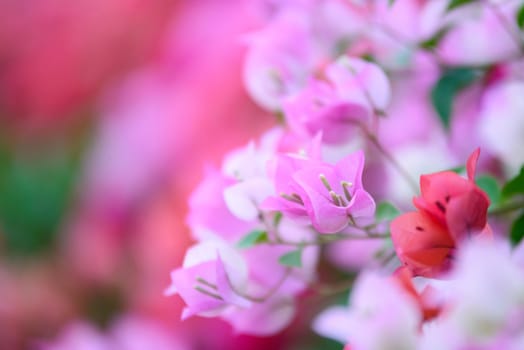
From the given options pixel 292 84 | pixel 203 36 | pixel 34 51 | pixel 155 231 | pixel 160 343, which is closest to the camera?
pixel 292 84

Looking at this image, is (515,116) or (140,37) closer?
(515,116)

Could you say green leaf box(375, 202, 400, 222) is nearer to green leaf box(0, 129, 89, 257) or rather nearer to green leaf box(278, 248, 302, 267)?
green leaf box(278, 248, 302, 267)

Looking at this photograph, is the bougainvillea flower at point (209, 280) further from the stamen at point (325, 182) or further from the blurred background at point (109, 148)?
the blurred background at point (109, 148)

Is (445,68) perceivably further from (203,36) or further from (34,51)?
(34,51)

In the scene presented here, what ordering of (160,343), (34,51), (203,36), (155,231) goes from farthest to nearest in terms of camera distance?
(34,51) → (203,36) → (155,231) → (160,343)

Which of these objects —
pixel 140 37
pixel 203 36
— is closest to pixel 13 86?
pixel 140 37

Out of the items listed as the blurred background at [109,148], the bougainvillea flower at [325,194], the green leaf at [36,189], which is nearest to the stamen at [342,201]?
the bougainvillea flower at [325,194]

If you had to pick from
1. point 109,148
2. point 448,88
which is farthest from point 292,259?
point 109,148

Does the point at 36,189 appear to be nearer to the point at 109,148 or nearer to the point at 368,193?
the point at 109,148
